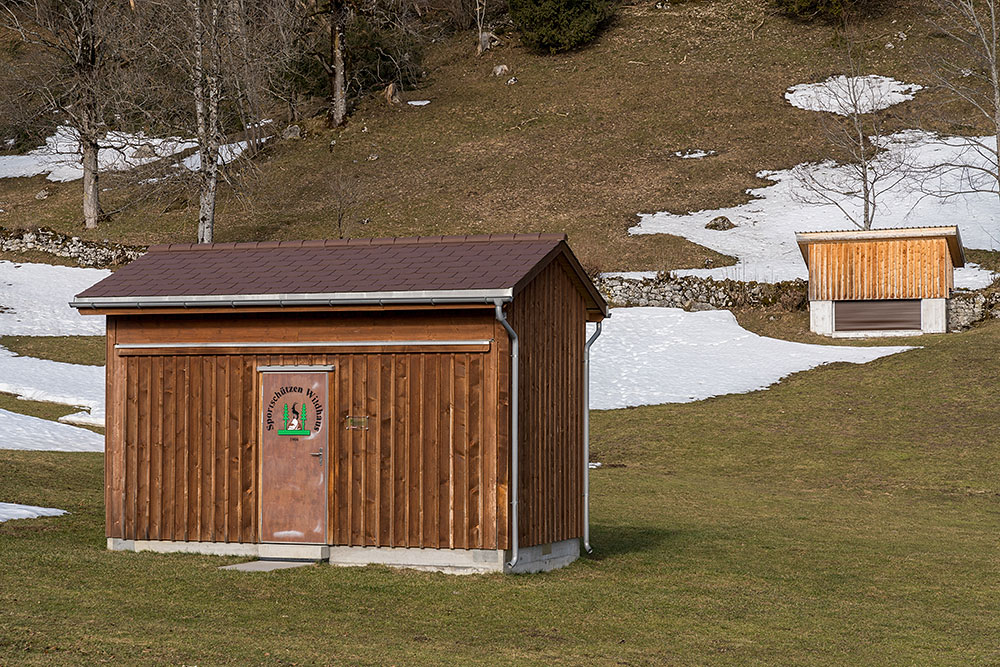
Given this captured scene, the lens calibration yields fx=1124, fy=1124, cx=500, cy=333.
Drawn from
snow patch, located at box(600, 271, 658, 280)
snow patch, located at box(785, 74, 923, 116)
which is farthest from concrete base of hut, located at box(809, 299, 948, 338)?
snow patch, located at box(785, 74, 923, 116)

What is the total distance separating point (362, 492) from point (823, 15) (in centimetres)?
6055

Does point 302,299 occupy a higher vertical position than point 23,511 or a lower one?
higher

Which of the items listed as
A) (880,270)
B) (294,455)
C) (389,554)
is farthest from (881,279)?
(294,455)

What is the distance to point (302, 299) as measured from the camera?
38.9ft

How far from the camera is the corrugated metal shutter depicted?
3547cm

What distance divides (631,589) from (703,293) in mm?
27344

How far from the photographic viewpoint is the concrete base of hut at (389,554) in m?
11.7

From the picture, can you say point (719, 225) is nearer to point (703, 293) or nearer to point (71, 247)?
point (703, 293)

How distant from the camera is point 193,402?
12.6 metres

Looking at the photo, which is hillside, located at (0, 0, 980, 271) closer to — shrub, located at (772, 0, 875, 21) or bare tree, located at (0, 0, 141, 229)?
shrub, located at (772, 0, 875, 21)

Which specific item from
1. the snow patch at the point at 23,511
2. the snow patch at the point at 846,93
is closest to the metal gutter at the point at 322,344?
the snow patch at the point at 23,511

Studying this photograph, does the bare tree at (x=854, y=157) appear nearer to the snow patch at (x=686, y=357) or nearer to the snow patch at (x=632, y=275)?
the snow patch at (x=632, y=275)

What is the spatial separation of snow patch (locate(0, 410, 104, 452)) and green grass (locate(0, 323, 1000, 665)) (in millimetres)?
1045

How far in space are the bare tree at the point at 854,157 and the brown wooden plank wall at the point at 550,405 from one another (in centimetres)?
3319
